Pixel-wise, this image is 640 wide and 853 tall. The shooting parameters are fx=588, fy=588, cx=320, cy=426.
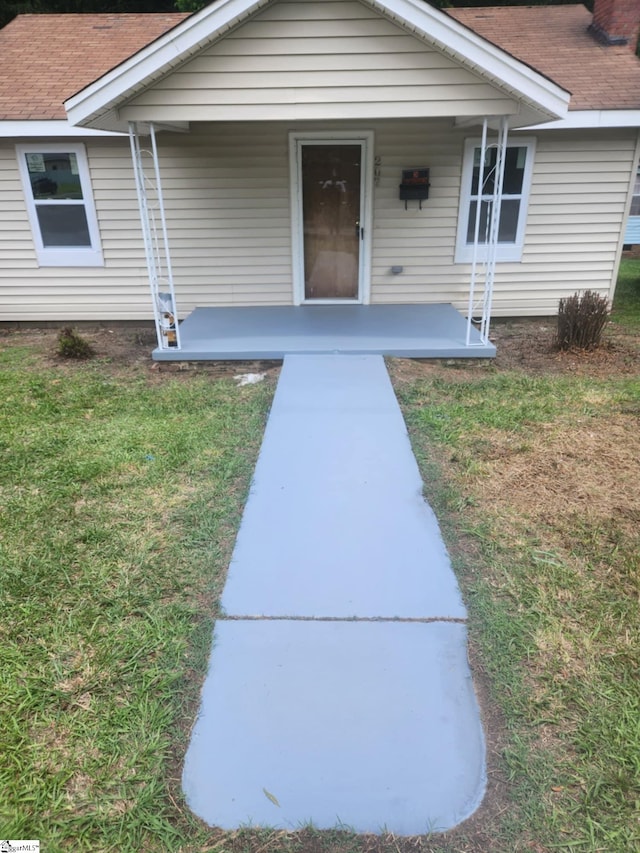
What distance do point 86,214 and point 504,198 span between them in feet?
17.6

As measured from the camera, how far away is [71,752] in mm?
2033

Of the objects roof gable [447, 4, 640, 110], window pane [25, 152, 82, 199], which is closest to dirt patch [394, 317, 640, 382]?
roof gable [447, 4, 640, 110]

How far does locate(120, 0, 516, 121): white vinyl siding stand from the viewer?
4898mm

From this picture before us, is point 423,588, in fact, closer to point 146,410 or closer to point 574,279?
point 146,410

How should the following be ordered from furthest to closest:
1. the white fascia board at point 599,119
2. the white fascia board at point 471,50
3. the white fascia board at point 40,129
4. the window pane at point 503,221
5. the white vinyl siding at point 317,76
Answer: the window pane at point 503,221 → the white fascia board at point 40,129 → the white fascia board at point 599,119 → the white vinyl siding at point 317,76 → the white fascia board at point 471,50

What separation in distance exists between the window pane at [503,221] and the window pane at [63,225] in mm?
5016

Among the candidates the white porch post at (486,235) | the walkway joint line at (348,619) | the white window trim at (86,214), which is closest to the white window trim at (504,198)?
the white porch post at (486,235)

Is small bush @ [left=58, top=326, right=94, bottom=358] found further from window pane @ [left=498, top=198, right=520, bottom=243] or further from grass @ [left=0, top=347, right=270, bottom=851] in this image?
window pane @ [left=498, top=198, right=520, bottom=243]

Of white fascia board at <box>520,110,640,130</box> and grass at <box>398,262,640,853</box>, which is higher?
white fascia board at <box>520,110,640,130</box>

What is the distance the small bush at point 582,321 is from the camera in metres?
6.28

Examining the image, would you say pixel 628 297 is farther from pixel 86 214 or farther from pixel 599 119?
pixel 86 214

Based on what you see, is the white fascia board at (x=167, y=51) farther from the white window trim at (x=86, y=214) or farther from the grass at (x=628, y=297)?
the grass at (x=628, y=297)

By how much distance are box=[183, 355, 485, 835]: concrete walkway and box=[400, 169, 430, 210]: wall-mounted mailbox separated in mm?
4682

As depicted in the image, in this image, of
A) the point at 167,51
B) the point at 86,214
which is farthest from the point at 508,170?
the point at 86,214
